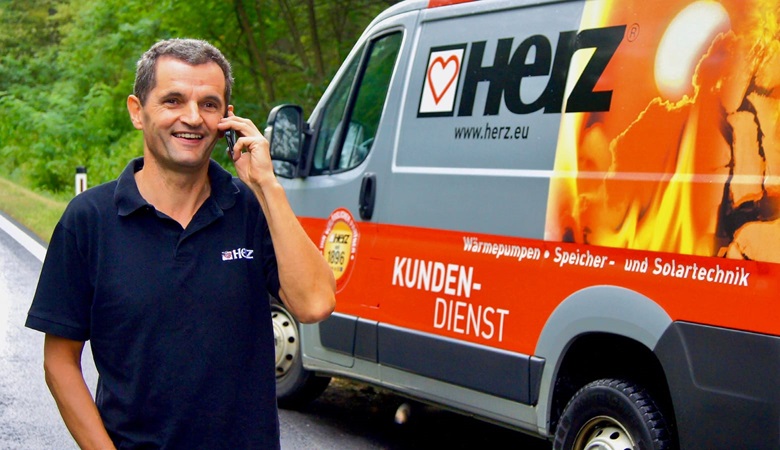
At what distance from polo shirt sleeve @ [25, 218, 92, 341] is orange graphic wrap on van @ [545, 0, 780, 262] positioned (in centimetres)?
247

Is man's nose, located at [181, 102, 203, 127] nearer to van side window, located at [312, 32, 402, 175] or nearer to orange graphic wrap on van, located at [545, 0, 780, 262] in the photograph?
orange graphic wrap on van, located at [545, 0, 780, 262]

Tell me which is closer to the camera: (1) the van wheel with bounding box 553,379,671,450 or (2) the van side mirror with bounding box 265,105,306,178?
(1) the van wheel with bounding box 553,379,671,450

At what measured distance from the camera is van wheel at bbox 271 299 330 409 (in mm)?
7051

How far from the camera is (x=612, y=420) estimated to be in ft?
15.9

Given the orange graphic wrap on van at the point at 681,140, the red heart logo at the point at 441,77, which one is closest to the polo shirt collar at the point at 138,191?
the orange graphic wrap on van at the point at 681,140

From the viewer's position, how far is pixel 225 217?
2660mm

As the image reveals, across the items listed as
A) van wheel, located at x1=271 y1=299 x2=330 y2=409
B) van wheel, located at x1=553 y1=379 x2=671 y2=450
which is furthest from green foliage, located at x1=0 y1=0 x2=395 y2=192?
van wheel, located at x1=553 y1=379 x2=671 y2=450

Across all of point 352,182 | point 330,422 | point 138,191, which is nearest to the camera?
point 138,191

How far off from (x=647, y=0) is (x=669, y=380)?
1.46 m

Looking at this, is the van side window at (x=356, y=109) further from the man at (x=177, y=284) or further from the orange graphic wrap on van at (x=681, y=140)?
the man at (x=177, y=284)

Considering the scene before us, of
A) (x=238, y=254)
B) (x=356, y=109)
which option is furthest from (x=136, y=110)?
(x=356, y=109)

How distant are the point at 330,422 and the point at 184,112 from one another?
4651 mm

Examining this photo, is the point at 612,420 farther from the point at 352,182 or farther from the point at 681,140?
the point at 352,182

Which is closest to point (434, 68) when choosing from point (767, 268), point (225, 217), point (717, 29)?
point (717, 29)
